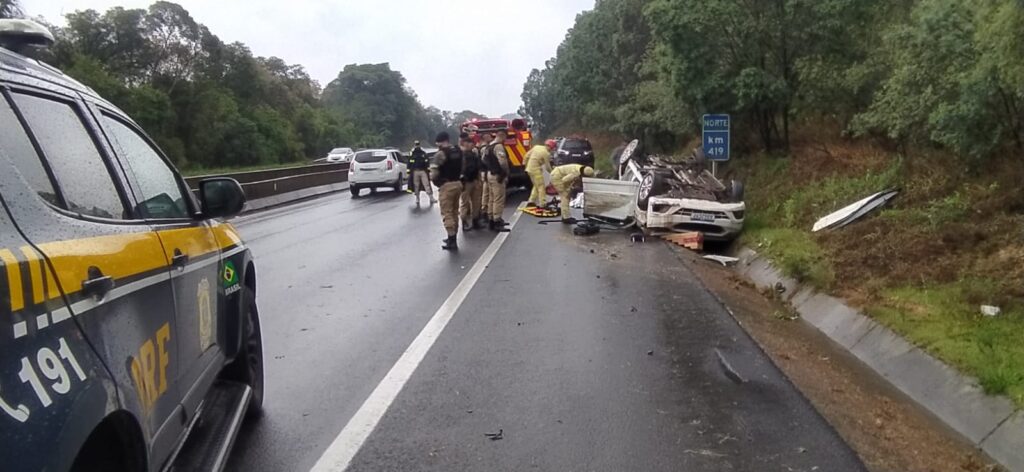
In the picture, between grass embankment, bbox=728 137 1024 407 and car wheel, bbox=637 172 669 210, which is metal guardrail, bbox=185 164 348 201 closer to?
car wheel, bbox=637 172 669 210

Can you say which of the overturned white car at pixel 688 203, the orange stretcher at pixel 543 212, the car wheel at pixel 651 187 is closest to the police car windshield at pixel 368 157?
the orange stretcher at pixel 543 212

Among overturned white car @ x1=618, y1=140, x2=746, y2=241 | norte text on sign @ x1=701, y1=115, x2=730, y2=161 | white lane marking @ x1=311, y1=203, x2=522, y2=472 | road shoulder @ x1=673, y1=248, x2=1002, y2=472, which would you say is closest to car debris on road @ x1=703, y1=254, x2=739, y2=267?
overturned white car @ x1=618, y1=140, x2=746, y2=241

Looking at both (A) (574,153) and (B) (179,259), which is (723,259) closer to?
(B) (179,259)

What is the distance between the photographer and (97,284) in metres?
2.77

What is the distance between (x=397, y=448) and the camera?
5270 millimetres

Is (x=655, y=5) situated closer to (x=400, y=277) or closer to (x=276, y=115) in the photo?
(x=400, y=277)

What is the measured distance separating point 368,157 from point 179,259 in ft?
90.9

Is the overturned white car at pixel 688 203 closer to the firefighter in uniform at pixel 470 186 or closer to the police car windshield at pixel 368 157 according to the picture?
the firefighter in uniform at pixel 470 186

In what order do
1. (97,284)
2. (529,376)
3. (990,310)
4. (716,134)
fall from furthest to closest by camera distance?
(716,134) < (990,310) < (529,376) < (97,284)

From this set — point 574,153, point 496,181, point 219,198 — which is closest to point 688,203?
point 496,181

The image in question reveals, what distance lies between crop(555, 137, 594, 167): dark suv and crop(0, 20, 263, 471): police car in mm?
33324

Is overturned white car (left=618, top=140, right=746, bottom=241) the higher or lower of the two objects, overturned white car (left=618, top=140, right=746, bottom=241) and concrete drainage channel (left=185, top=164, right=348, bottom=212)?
the higher

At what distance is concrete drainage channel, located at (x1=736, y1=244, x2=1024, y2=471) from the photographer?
223 inches

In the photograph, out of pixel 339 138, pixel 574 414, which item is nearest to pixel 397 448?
pixel 574 414
